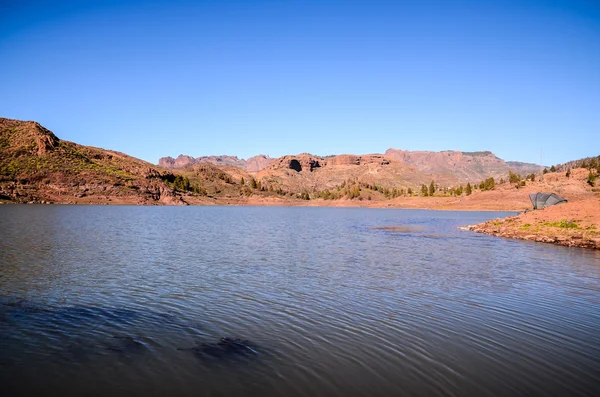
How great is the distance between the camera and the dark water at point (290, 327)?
941cm

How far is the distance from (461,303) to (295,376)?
10630mm

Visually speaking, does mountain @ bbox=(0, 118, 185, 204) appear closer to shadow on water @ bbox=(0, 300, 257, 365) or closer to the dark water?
the dark water

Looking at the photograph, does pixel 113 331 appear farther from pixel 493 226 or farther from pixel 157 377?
pixel 493 226

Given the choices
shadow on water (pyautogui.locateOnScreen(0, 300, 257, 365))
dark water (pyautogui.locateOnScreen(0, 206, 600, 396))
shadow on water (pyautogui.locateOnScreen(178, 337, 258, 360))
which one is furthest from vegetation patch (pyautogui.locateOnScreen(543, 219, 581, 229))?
shadow on water (pyautogui.locateOnScreen(0, 300, 257, 365))

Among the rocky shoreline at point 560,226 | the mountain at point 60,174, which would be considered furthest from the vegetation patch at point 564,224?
the mountain at point 60,174

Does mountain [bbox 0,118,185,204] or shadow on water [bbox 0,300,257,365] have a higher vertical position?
mountain [bbox 0,118,185,204]

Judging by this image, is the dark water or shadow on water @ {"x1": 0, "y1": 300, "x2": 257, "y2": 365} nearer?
the dark water

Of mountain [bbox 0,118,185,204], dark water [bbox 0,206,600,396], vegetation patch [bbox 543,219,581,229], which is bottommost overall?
dark water [bbox 0,206,600,396]

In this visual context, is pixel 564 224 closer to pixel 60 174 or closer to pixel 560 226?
pixel 560 226

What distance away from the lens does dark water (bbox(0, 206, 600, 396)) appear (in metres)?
9.41

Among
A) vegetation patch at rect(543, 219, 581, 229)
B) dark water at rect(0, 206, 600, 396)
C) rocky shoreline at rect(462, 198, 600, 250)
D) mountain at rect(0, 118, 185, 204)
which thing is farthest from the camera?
mountain at rect(0, 118, 185, 204)

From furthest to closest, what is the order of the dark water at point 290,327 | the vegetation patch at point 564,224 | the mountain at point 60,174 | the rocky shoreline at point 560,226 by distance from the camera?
the mountain at point 60,174 < the vegetation patch at point 564,224 < the rocky shoreline at point 560,226 < the dark water at point 290,327

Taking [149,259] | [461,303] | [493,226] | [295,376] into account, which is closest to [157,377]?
[295,376]

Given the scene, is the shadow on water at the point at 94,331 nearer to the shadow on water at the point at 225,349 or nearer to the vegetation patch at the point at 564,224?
the shadow on water at the point at 225,349
